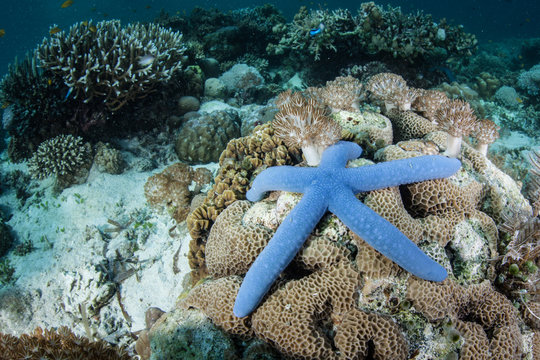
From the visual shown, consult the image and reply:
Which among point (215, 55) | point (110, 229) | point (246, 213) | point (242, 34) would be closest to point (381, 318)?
point (246, 213)

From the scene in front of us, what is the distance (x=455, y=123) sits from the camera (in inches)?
129

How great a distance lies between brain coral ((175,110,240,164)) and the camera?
22.1 feet

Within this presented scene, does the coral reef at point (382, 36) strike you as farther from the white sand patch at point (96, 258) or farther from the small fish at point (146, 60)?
the white sand patch at point (96, 258)

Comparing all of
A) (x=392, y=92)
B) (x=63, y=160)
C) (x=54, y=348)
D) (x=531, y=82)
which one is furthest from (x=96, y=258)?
(x=531, y=82)

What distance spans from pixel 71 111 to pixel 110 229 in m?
3.46

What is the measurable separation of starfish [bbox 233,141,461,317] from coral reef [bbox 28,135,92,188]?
5.41 metres

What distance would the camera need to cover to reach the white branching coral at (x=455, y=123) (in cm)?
329

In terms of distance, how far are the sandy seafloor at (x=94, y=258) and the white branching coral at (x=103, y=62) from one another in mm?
1826

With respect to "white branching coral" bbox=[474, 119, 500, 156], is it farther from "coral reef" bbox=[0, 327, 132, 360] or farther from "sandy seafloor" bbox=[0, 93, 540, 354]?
"coral reef" bbox=[0, 327, 132, 360]

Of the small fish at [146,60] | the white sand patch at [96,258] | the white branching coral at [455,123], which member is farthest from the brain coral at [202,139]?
the white branching coral at [455,123]

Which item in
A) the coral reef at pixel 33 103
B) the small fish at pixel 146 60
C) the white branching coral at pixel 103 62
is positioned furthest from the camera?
the small fish at pixel 146 60

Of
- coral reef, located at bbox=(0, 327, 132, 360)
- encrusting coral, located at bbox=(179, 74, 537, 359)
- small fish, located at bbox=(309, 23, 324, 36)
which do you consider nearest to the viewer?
encrusting coral, located at bbox=(179, 74, 537, 359)

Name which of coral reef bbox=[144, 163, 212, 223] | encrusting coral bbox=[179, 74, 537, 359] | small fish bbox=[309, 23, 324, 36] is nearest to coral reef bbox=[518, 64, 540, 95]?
small fish bbox=[309, 23, 324, 36]

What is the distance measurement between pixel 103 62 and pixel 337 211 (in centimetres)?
654
